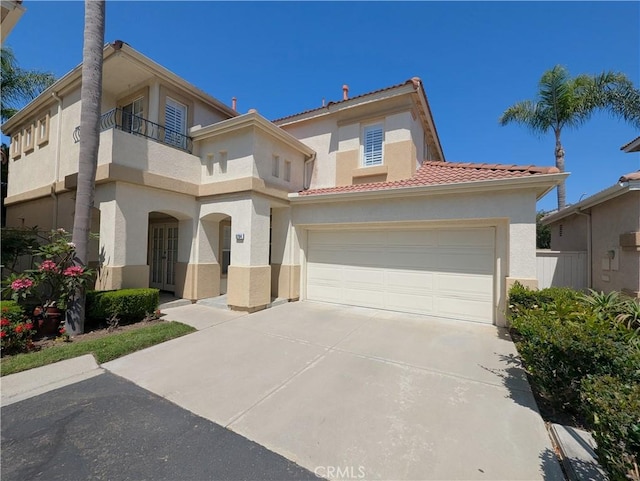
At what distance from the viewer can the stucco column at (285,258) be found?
34.9 feet

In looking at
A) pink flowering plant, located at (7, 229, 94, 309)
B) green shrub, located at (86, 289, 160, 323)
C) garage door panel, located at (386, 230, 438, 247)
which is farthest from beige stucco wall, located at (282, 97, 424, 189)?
pink flowering plant, located at (7, 229, 94, 309)

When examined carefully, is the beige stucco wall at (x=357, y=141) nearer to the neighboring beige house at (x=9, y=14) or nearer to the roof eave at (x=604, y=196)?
the roof eave at (x=604, y=196)

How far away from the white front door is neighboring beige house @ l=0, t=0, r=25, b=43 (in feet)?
22.2

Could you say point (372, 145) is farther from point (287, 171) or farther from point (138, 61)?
point (138, 61)

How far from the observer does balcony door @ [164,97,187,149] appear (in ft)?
33.7

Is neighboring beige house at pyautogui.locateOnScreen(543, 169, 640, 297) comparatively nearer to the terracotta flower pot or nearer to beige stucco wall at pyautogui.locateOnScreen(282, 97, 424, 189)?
beige stucco wall at pyautogui.locateOnScreen(282, 97, 424, 189)

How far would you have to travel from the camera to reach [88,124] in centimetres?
696

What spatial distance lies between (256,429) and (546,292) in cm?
675

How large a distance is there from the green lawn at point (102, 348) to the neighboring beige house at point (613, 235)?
1137 centimetres

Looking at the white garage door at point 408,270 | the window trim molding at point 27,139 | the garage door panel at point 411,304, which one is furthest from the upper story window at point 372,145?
the window trim molding at point 27,139

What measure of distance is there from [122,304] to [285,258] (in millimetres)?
5327

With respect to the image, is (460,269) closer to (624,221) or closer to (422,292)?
(422,292)

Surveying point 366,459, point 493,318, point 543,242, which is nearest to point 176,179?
point 366,459

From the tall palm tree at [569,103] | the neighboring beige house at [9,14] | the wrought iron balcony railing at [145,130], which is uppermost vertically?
the tall palm tree at [569,103]
